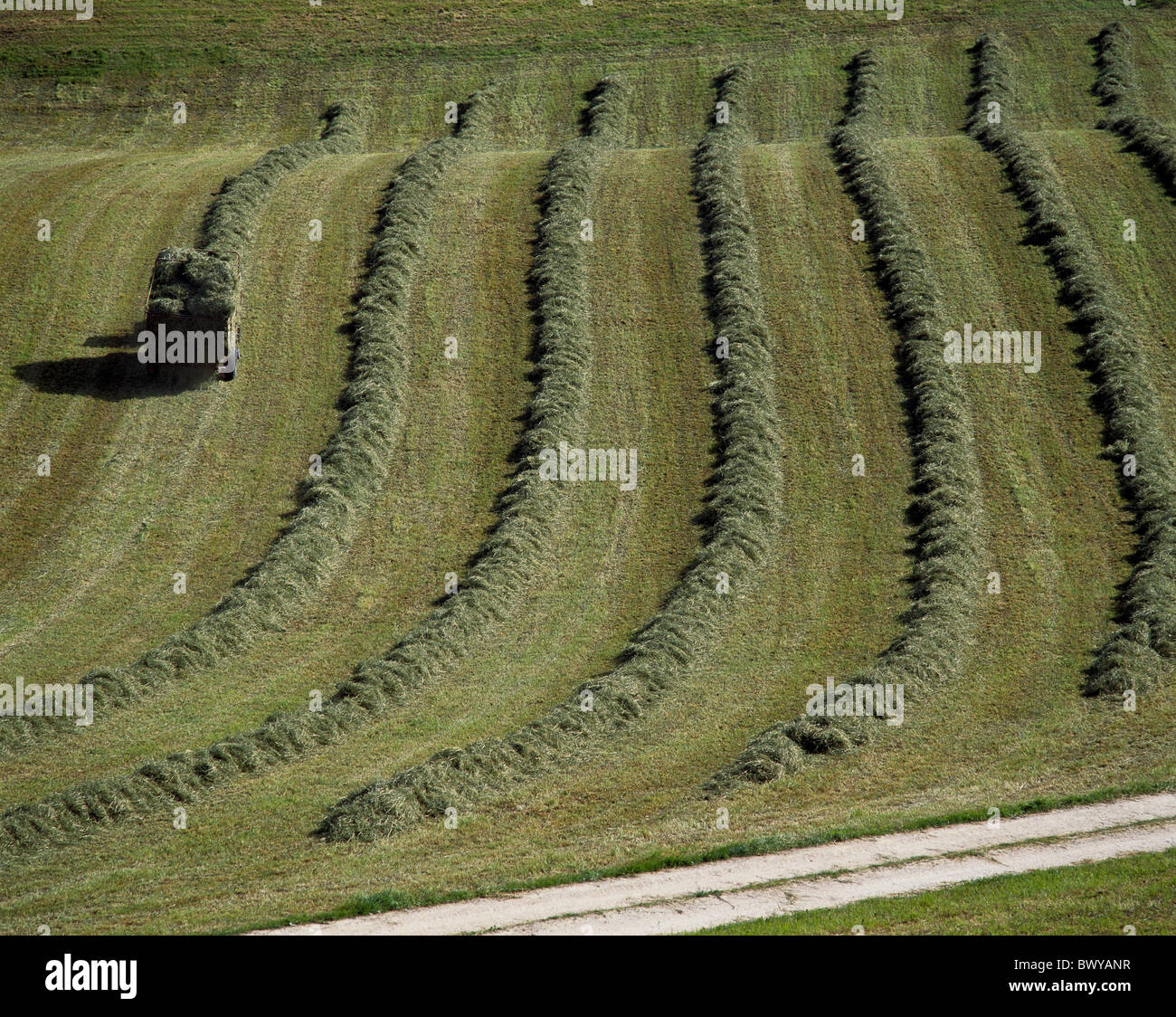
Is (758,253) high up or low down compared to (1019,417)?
up

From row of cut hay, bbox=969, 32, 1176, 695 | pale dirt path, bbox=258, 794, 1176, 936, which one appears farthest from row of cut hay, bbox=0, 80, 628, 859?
row of cut hay, bbox=969, 32, 1176, 695

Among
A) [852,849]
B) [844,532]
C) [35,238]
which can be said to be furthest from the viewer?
[35,238]

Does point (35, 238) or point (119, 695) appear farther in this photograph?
point (35, 238)

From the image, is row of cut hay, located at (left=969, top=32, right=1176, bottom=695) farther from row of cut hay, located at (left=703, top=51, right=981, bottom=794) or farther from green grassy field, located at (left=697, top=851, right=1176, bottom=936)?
green grassy field, located at (left=697, top=851, right=1176, bottom=936)
